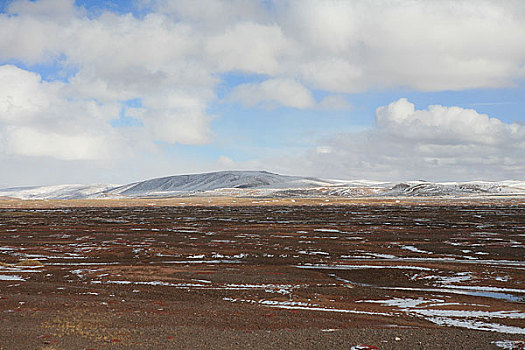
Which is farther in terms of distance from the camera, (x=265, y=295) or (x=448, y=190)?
(x=448, y=190)

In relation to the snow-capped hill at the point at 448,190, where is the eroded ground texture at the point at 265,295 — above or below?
below

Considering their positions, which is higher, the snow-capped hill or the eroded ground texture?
the snow-capped hill

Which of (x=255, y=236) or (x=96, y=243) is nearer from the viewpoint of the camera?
(x=96, y=243)

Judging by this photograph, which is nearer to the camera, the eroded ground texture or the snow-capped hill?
the eroded ground texture

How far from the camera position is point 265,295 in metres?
15.8

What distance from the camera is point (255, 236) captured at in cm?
3666

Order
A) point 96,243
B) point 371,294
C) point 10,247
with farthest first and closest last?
point 96,243 < point 10,247 < point 371,294

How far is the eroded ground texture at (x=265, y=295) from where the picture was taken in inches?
411

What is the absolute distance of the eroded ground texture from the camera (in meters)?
10.4

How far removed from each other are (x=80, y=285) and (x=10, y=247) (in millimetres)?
16774

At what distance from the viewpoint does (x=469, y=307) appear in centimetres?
1384

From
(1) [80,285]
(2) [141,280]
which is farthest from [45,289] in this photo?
(2) [141,280]

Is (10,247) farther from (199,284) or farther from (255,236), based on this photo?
(199,284)

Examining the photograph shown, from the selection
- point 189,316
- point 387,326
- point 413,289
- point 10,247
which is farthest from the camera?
point 10,247
